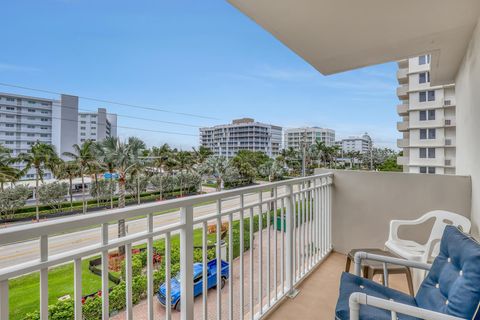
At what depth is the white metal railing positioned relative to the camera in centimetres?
78

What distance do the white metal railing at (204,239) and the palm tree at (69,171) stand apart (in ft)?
52.4

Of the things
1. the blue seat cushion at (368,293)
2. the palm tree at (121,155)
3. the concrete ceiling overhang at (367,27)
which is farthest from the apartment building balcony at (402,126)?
the blue seat cushion at (368,293)

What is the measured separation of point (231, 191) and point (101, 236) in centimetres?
72

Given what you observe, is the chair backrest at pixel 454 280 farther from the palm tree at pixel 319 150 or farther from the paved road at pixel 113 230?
the palm tree at pixel 319 150

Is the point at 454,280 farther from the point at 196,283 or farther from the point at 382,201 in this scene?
the point at 382,201

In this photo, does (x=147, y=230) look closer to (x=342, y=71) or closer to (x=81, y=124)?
(x=342, y=71)

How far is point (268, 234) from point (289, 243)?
300 mm

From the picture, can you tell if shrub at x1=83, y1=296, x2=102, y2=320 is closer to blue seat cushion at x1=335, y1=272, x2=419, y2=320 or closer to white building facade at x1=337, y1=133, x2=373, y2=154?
blue seat cushion at x1=335, y1=272, x2=419, y2=320

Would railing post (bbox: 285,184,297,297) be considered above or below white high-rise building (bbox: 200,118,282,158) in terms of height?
below

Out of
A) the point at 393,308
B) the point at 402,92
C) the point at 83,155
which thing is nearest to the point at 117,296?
the point at 393,308

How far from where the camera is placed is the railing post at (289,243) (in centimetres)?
219

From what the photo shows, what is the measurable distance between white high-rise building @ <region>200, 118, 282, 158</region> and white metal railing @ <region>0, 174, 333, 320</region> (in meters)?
23.9

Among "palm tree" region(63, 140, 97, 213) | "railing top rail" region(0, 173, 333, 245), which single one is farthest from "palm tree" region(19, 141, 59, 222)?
"railing top rail" region(0, 173, 333, 245)

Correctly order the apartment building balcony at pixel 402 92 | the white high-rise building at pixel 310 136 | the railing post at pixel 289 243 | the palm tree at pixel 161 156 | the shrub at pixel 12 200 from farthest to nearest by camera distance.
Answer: the white high-rise building at pixel 310 136 → the palm tree at pixel 161 156 → the apartment building balcony at pixel 402 92 → the shrub at pixel 12 200 → the railing post at pixel 289 243
